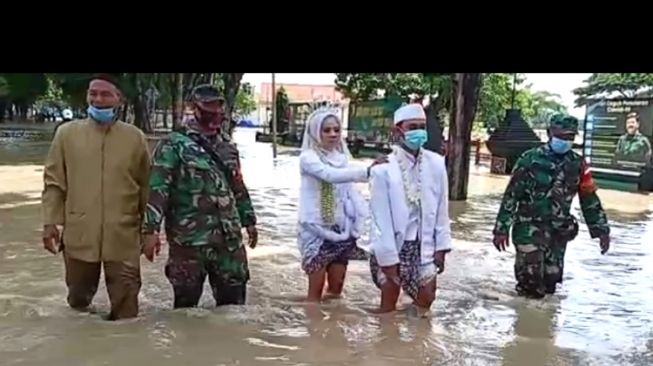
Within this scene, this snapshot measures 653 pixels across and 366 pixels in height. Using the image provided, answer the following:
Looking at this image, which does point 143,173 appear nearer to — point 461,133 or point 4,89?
point 461,133

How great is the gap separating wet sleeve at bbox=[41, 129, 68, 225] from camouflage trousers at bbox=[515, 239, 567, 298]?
3410 millimetres

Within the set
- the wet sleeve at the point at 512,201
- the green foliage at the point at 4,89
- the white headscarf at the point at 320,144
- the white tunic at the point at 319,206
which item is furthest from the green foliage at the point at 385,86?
the white tunic at the point at 319,206

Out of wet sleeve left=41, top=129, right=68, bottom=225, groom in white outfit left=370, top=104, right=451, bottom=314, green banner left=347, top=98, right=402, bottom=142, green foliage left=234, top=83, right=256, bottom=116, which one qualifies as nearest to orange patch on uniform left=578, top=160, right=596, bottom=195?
groom in white outfit left=370, top=104, right=451, bottom=314

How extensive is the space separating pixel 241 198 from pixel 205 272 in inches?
23.8

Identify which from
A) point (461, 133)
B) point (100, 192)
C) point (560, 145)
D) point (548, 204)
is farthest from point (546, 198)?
point (461, 133)

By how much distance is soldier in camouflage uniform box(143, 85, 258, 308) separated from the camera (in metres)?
5.49

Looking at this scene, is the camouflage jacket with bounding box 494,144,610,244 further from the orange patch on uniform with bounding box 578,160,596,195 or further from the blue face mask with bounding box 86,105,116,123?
the blue face mask with bounding box 86,105,116,123

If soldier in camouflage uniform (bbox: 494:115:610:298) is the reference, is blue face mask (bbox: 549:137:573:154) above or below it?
above

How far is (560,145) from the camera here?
256 inches

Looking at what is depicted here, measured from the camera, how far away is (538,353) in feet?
17.6

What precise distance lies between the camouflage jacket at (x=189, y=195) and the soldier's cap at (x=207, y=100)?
187 mm
